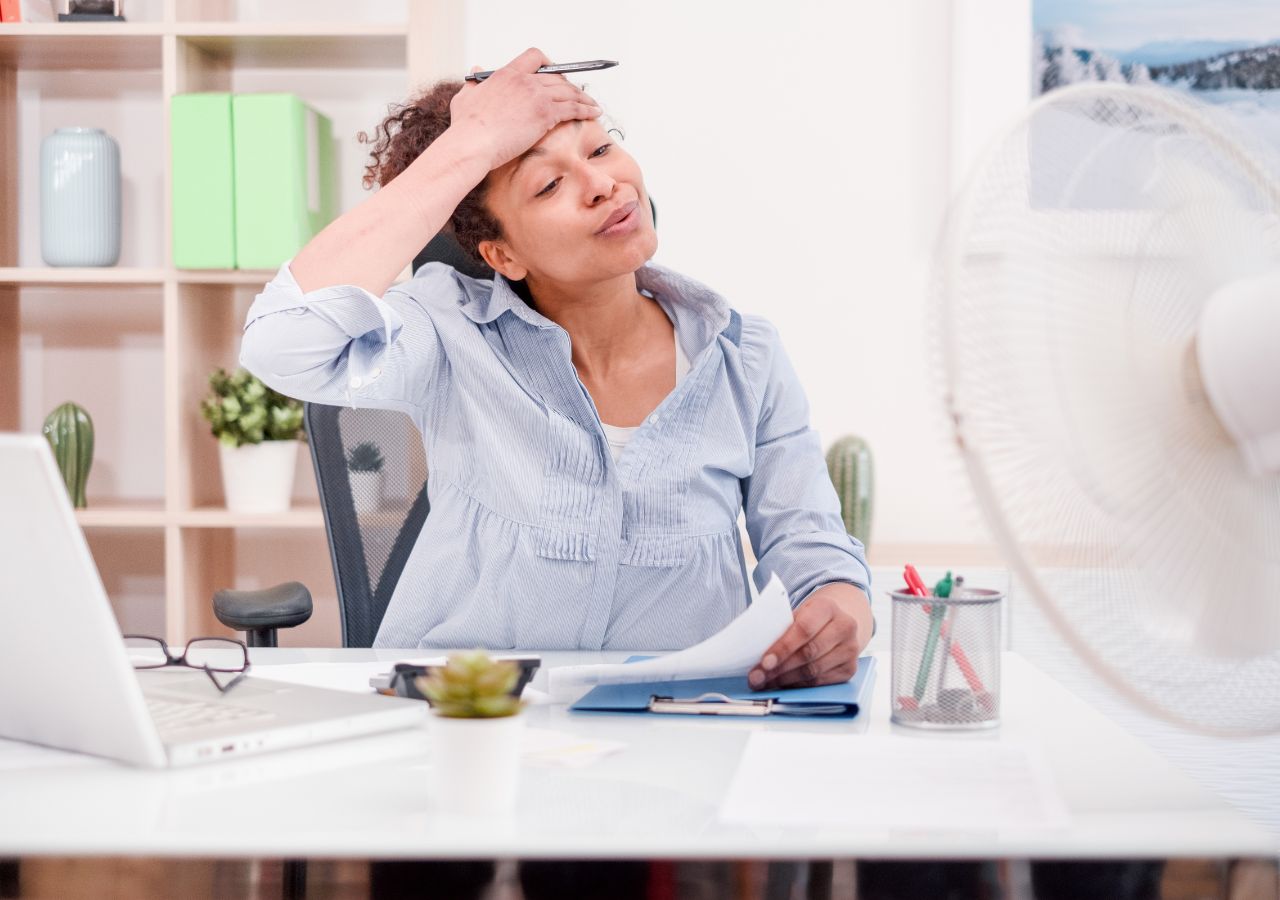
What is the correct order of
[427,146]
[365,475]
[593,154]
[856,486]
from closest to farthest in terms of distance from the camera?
[593,154] → [427,146] → [365,475] → [856,486]

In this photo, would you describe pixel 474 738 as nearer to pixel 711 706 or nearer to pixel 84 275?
pixel 711 706

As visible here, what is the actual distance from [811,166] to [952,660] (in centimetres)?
168

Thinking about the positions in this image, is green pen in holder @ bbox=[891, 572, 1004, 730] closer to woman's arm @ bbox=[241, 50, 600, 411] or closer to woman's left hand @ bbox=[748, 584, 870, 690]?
woman's left hand @ bbox=[748, 584, 870, 690]

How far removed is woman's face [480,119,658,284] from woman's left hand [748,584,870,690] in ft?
1.64

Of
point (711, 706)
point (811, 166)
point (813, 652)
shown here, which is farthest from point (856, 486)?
point (711, 706)

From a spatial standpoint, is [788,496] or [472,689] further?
[788,496]

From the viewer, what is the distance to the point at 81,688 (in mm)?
782

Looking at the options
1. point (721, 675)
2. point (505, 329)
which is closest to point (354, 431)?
point (505, 329)

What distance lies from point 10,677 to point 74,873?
0.23 metres

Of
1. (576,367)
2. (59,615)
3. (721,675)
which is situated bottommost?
(721,675)

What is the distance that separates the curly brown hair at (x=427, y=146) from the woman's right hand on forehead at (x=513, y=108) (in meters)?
0.14

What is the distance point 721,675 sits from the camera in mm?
1064

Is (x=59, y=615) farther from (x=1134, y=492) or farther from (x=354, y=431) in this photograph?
(x=354, y=431)

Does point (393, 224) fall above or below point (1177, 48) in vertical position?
below
